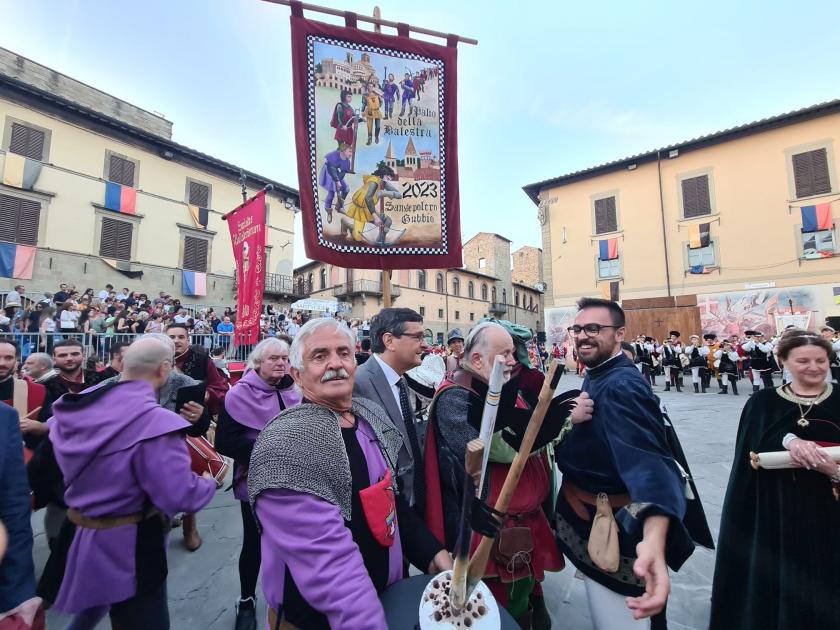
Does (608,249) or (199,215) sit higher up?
(199,215)

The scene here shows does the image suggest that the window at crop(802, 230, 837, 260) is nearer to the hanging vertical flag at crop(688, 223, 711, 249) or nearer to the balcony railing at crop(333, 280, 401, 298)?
the hanging vertical flag at crop(688, 223, 711, 249)

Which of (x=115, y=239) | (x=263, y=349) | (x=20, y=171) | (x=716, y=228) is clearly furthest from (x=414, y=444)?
(x=716, y=228)

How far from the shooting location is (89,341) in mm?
9344

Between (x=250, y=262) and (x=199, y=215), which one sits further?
(x=199, y=215)

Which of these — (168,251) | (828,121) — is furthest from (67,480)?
(828,121)

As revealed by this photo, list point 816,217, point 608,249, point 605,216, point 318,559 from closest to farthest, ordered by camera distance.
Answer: point 318,559
point 816,217
point 608,249
point 605,216

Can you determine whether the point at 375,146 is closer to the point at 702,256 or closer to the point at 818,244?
the point at 702,256

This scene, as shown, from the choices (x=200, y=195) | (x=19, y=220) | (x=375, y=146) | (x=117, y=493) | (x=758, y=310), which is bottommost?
(x=117, y=493)

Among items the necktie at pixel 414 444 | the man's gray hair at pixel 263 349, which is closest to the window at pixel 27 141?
the man's gray hair at pixel 263 349

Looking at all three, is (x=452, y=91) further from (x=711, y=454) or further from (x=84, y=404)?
(x=711, y=454)

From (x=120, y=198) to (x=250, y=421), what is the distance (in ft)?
71.9

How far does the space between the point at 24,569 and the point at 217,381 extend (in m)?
2.66

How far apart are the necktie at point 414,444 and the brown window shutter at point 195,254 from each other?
22.3 metres

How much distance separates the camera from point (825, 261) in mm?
18375
